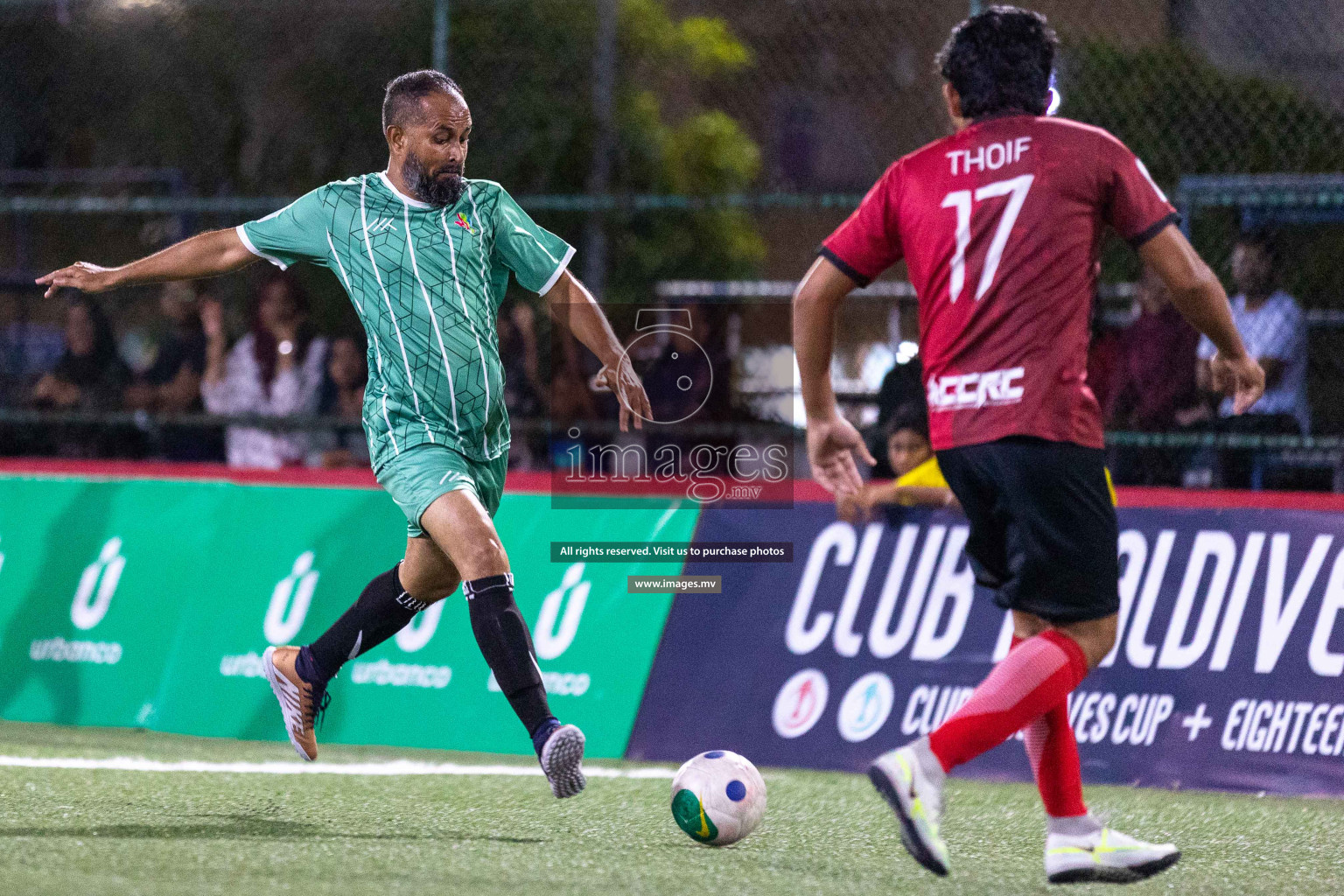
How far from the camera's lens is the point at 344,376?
9.88 m

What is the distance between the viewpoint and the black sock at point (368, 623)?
17.4 ft

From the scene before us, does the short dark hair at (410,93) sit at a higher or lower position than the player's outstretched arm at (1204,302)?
higher

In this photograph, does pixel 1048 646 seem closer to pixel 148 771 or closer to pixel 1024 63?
pixel 1024 63

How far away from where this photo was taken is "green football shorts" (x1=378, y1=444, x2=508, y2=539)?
4.88 metres

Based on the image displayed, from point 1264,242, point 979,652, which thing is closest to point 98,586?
point 979,652

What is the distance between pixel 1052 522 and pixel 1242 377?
0.56 m

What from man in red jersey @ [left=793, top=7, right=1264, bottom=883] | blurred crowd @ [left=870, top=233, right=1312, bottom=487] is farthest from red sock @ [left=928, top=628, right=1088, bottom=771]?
blurred crowd @ [left=870, top=233, right=1312, bottom=487]

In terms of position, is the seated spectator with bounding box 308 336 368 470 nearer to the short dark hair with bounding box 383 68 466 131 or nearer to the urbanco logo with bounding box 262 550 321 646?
the urbanco logo with bounding box 262 550 321 646

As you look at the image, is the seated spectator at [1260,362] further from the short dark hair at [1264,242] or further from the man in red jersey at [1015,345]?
the man in red jersey at [1015,345]

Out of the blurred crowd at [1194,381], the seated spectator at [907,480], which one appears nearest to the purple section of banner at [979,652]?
the seated spectator at [907,480]

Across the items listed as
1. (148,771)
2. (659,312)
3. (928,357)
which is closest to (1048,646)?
(928,357)

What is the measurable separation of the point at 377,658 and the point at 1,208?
5.33m

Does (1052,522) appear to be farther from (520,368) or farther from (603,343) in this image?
(520,368)

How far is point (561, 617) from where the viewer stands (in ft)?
22.6
